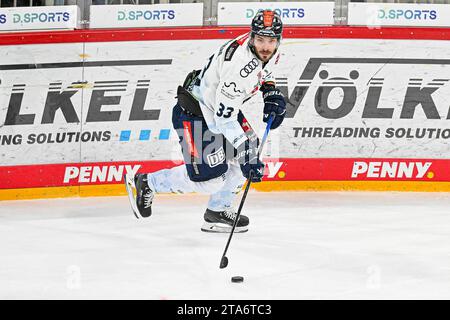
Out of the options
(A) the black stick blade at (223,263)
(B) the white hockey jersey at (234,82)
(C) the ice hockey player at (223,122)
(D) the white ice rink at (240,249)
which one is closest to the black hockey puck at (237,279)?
(D) the white ice rink at (240,249)

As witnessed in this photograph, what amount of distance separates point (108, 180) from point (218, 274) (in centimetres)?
289

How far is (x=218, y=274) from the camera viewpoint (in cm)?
387

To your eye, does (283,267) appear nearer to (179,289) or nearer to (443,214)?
(179,289)

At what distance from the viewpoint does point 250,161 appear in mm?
4457

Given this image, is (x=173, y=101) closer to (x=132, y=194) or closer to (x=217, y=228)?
(x=132, y=194)

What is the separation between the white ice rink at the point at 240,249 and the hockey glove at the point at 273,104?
730mm

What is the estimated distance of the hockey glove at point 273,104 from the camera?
4.67 metres

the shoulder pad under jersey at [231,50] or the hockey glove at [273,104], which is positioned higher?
the shoulder pad under jersey at [231,50]

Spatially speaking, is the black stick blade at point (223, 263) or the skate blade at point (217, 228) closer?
the black stick blade at point (223, 263)

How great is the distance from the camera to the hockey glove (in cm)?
467

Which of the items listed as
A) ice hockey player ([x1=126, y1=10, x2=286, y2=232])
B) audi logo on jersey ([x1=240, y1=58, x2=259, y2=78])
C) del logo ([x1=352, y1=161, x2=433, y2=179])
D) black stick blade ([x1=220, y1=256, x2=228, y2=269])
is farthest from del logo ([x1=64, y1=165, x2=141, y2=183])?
black stick blade ([x1=220, y1=256, x2=228, y2=269])

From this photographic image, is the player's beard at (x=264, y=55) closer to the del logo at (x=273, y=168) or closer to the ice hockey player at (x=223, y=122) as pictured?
the ice hockey player at (x=223, y=122)

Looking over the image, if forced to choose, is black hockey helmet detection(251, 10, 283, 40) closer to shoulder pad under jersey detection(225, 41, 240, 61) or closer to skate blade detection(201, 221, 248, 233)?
shoulder pad under jersey detection(225, 41, 240, 61)
